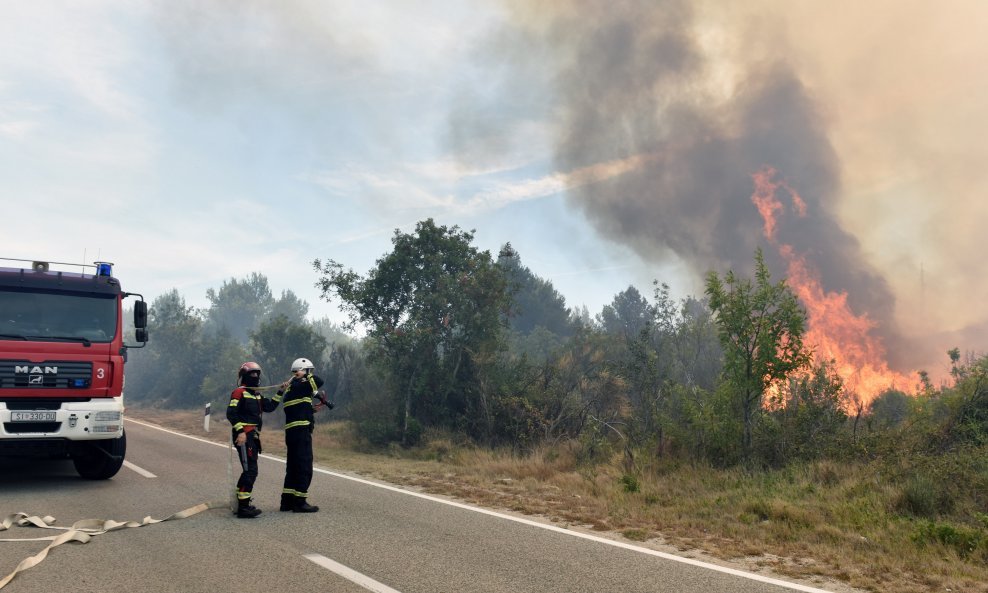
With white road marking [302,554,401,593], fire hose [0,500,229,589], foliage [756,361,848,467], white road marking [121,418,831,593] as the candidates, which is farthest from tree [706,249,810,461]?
fire hose [0,500,229,589]

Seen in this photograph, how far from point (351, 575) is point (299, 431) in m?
3.10

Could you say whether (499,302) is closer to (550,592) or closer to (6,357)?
(6,357)

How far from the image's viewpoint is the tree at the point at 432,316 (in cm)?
1881

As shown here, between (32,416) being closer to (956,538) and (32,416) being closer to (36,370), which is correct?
(36,370)

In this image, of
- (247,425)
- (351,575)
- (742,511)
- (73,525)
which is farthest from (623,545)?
(73,525)

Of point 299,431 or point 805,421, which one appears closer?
point 299,431

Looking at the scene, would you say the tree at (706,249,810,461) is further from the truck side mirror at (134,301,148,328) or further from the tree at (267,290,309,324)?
the tree at (267,290,309,324)

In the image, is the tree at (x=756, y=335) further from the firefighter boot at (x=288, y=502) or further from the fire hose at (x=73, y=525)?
the fire hose at (x=73, y=525)

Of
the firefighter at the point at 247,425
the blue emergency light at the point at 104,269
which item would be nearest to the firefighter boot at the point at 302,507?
the firefighter at the point at 247,425

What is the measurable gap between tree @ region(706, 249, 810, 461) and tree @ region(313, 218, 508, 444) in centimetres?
794

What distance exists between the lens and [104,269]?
34.3ft

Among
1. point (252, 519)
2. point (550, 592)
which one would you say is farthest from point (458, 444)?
point (550, 592)

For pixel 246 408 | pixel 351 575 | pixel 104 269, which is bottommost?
pixel 351 575

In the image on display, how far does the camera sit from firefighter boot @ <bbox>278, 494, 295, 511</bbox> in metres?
7.89
